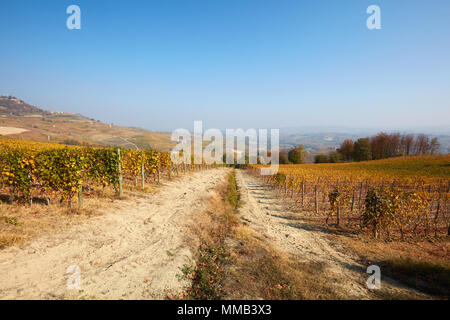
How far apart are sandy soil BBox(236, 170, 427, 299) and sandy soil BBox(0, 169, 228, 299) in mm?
4180

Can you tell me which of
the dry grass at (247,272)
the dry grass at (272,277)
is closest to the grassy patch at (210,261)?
the dry grass at (247,272)

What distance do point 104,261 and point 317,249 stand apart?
7.76 metres

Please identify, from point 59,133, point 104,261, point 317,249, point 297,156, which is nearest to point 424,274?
point 317,249

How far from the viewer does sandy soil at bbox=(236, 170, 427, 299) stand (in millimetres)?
5066

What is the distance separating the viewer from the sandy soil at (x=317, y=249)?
5.07 m

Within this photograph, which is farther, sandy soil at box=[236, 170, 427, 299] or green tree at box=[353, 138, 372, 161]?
green tree at box=[353, 138, 372, 161]

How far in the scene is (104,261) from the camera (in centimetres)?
565

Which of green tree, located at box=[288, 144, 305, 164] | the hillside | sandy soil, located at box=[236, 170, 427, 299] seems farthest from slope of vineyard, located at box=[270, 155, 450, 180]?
green tree, located at box=[288, 144, 305, 164]

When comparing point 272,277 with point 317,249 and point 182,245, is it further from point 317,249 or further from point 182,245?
point 317,249

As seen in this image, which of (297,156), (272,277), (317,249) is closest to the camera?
(272,277)
